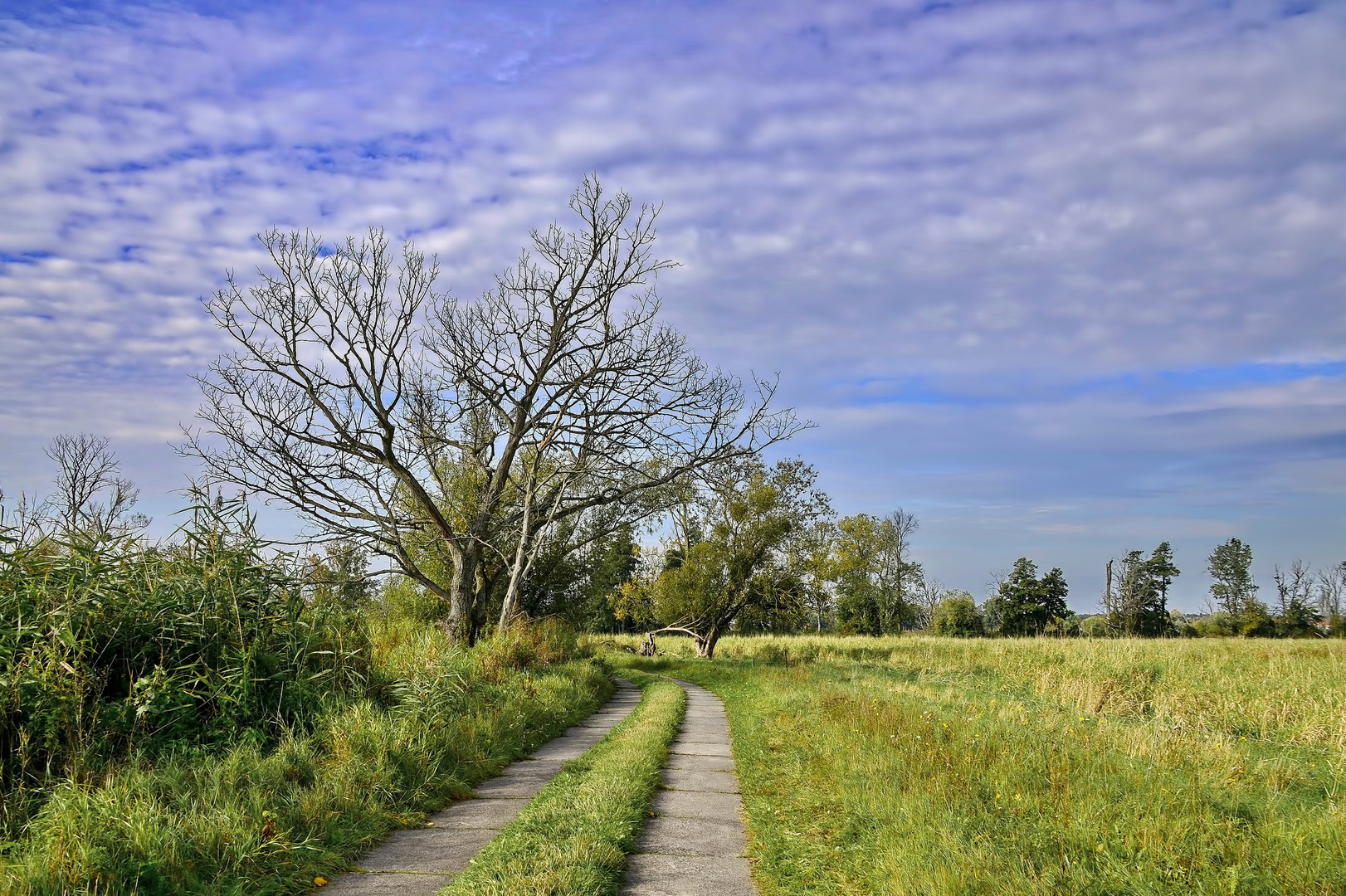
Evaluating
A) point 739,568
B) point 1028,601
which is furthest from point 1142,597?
point 739,568

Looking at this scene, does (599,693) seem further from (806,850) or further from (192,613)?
(806,850)

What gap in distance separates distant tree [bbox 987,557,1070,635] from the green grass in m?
51.6

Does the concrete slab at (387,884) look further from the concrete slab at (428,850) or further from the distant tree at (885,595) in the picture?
the distant tree at (885,595)

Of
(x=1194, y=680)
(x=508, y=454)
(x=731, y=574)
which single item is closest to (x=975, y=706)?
(x=1194, y=680)

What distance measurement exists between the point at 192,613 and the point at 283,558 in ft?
5.59

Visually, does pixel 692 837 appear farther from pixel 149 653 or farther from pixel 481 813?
pixel 149 653

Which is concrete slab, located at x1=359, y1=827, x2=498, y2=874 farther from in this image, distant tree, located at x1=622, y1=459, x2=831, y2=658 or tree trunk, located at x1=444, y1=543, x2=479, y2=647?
distant tree, located at x1=622, y1=459, x2=831, y2=658

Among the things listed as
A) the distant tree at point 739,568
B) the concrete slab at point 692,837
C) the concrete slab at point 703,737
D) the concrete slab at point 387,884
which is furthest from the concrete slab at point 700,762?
the distant tree at point 739,568

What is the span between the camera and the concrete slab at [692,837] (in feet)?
19.2

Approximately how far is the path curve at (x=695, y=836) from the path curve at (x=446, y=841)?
3.82ft

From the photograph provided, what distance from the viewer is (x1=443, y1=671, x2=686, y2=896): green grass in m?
4.75

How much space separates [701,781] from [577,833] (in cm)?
280

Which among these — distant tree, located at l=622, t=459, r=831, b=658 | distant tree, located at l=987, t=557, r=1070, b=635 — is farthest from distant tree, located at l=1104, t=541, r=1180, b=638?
distant tree, located at l=622, t=459, r=831, b=658

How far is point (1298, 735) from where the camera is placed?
10547mm
